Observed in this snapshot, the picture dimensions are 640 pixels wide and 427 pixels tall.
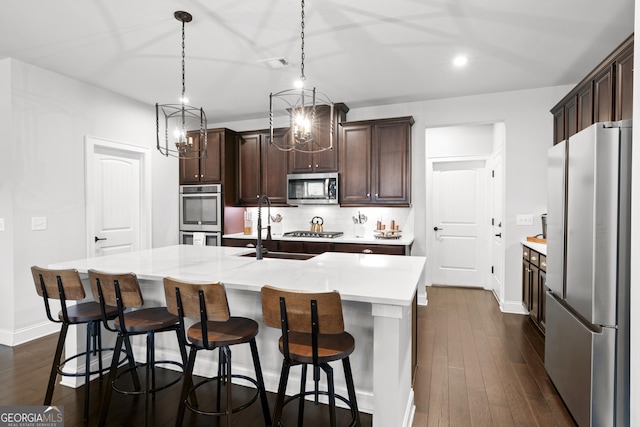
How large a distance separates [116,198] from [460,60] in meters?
4.22

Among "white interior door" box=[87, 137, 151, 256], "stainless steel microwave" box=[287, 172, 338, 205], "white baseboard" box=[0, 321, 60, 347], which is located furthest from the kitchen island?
"stainless steel microwave" box=[287, 172, 338, 205]

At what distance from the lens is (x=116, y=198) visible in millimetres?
4352

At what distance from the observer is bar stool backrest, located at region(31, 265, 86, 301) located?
2.04 metres

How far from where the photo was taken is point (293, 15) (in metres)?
2.54

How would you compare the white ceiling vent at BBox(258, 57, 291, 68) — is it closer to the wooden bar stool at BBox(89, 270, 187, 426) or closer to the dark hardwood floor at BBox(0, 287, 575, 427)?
the wooden bar stool at BBox(89, 270, 187, 426)

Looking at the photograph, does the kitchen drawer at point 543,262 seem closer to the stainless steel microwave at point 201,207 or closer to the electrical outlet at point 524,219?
the electrical outlet at point 524,219

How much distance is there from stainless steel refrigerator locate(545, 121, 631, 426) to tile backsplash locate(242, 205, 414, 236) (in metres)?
2.66

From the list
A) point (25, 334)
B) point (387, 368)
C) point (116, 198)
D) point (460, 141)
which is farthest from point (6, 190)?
point (460, 141)

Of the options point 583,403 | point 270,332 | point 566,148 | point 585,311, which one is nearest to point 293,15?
point 566,148

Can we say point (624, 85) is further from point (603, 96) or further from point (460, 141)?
point (460, 141)

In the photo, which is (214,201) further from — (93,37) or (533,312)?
(533,312)

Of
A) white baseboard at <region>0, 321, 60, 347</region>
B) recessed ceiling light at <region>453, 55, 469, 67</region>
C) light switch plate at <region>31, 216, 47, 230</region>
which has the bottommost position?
white baseboard at <region>0, 321, 60, 347</region>

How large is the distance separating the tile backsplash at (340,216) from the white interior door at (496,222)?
1264 mm

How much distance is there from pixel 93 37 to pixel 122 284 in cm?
223
